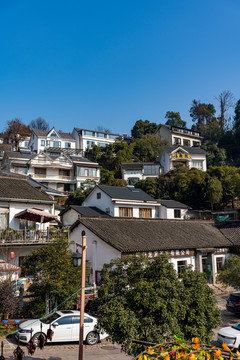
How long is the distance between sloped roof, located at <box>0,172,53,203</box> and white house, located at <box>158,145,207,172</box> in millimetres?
37775

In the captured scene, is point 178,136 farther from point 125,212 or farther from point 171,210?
point 125,212

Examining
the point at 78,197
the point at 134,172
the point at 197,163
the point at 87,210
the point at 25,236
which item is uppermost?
the point at 197,163

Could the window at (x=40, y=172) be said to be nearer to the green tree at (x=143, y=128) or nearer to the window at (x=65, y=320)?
the green tree at (x=143, y=128)

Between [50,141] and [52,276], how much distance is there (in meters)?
55.0

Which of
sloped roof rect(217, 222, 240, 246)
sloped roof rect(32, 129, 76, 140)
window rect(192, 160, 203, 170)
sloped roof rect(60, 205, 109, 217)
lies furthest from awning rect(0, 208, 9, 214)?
sloped roof rect(32, 129, 76, 140)

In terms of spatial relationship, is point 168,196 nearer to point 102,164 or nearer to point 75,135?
point 102,164

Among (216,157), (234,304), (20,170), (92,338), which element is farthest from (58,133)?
(92,338)

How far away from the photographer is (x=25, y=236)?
21.2m

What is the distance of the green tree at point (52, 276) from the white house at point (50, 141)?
49.7 meters

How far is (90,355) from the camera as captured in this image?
1273 cm

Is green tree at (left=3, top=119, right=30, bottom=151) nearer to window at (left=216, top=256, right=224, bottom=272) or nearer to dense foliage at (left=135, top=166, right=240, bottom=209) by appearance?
dense foliage at (left=135, top=166, right=240, bottom=209)

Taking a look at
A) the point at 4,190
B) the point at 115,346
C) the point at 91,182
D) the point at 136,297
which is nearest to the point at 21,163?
the point at 91,182

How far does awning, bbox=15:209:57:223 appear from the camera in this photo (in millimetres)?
21547

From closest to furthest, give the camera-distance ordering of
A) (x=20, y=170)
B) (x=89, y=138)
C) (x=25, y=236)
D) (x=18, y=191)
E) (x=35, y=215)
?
(x=25, y=236) → (x=35, y=215) → (x=18, y=191) → (x=20, y=170) → (x=89, y=138)
